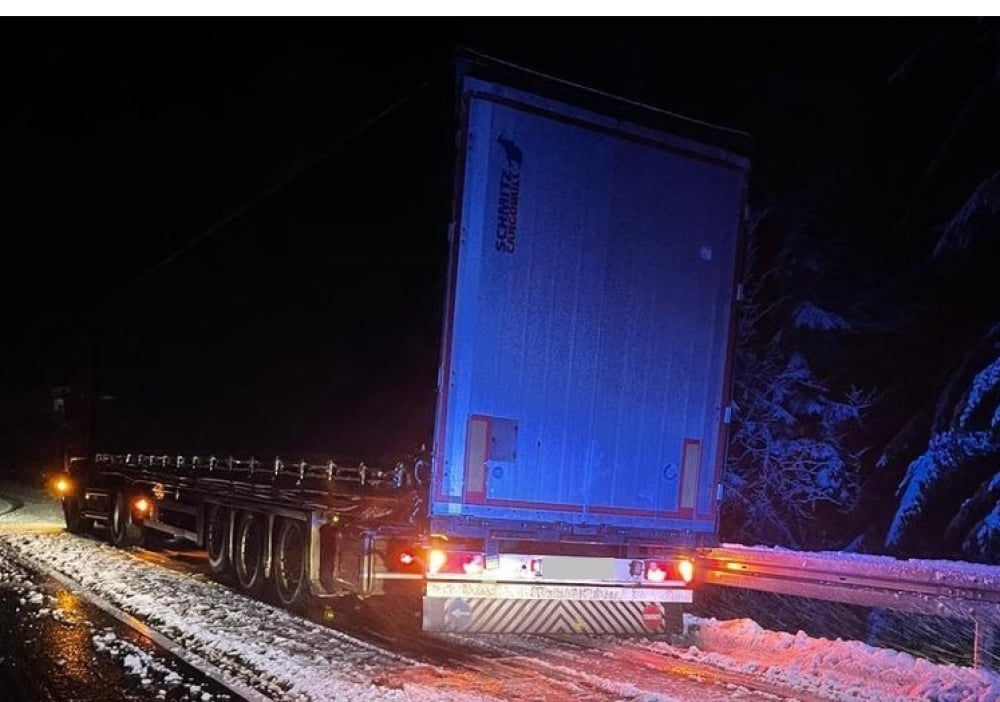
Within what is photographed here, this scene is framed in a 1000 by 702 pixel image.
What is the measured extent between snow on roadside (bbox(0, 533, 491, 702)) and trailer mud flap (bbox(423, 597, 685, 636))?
421mm

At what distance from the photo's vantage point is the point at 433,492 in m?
6.52

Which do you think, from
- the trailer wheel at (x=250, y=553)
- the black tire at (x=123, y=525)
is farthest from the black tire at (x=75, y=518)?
the trailer wheel at (x=250, y=553)

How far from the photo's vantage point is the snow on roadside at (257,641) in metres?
5.97

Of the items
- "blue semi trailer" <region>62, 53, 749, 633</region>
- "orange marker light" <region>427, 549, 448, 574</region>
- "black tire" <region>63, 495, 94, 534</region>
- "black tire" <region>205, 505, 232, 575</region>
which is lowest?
"black tire" <region>63, 495, 94, 534</region>

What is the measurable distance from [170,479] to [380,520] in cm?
618

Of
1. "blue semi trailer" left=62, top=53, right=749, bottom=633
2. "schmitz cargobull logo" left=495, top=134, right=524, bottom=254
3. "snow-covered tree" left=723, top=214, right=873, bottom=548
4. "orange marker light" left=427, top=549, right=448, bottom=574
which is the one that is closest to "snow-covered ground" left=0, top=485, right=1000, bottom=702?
"blue semi trailer" left=62, top=53, right=749, bottom=633

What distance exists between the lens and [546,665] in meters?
6.98

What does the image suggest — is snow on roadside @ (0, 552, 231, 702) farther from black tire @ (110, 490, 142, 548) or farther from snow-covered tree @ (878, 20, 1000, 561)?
snow-covered tree @ (878, 20, 1000, 561)

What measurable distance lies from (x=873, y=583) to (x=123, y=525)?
420 inches

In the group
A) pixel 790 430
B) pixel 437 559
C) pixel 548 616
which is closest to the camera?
pixel 437 559

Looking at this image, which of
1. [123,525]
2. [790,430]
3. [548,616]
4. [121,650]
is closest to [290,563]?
[121,650]

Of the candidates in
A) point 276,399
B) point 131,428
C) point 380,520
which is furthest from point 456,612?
point 131,428

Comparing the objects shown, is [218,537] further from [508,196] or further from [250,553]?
[508,196]

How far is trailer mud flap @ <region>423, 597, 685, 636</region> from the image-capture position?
6.89m
